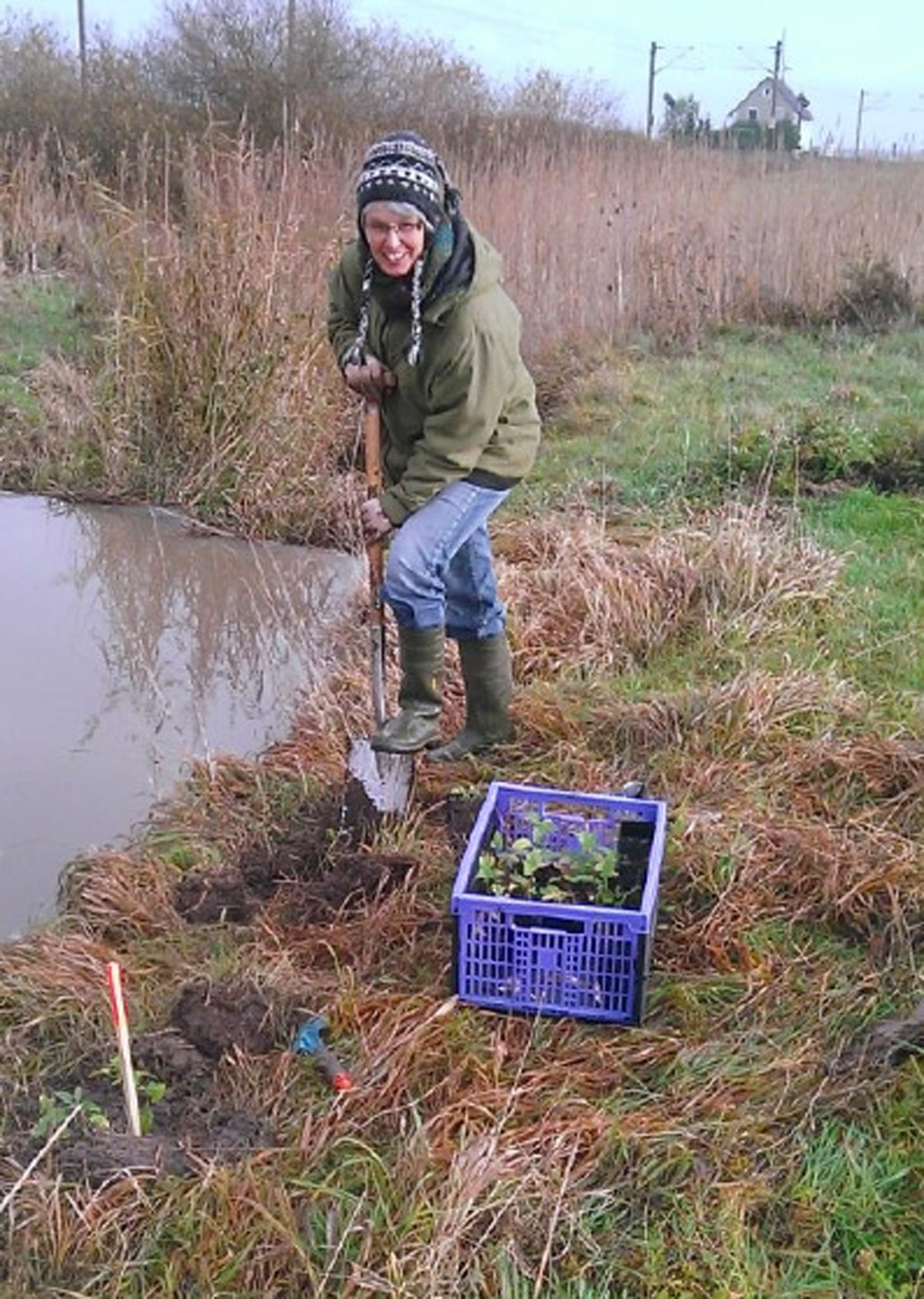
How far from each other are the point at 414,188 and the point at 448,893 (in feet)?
5.49

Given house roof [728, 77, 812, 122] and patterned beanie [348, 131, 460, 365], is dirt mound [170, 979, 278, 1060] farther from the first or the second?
house roof [728, 77, 812, 122]

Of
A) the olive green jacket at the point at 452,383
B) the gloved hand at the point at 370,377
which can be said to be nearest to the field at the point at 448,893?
the olive green jacket at the point at 452,383

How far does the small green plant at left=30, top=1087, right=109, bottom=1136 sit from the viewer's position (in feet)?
7.95

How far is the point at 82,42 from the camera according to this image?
19.8 metres

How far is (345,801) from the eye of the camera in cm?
353

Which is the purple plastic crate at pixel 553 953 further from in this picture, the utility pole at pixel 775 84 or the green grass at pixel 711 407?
the utility pole at pixel 775 84

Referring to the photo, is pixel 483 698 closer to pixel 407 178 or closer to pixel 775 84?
pixel 407 178

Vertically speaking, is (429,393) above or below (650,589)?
above

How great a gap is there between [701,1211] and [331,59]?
18.0 metres

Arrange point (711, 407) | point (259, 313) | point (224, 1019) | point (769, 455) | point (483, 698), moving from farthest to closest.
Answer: point (711, 407) < point (769, 455) < point (259, 313) < point (483, 698) < point (224, 1019)

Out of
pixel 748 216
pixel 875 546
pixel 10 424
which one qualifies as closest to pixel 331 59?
pixel 748 216

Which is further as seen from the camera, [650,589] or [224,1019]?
[650,589]

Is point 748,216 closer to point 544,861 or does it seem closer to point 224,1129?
point 544,861

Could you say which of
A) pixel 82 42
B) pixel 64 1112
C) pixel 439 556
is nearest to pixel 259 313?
pixel 439 556
